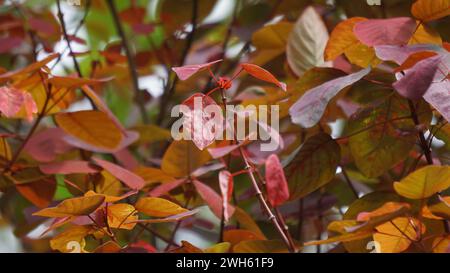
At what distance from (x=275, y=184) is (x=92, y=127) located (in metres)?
0.37

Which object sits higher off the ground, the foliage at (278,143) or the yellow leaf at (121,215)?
the foliage at (278,143)

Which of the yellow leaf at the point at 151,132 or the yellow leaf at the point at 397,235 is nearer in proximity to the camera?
the yellow leaf at the point at 397,235

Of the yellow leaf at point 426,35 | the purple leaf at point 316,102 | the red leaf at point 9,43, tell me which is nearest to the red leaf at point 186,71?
the purple leaf at point 316,102

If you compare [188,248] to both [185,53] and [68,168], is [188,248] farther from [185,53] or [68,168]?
[185,53]

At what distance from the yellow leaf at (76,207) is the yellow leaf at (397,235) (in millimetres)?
290

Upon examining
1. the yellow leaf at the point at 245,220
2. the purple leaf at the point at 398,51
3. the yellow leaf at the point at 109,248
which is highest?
the purple leaf at the point at 398,51

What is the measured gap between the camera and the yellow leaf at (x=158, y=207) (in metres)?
0.76

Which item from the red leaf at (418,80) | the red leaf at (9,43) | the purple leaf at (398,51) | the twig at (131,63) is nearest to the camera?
the red leaf at (418,80)

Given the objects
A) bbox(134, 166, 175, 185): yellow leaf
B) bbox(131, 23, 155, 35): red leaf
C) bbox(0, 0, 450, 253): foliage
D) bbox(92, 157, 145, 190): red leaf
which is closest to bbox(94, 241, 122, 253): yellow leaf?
bbox(0, 0, 450, 253): foliage

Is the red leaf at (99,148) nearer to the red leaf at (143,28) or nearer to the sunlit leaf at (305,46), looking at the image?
the sunlit leaf at (305,46)

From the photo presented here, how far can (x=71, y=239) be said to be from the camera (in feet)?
2.70

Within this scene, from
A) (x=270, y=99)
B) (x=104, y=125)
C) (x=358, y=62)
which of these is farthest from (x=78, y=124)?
(x=358, y=62)

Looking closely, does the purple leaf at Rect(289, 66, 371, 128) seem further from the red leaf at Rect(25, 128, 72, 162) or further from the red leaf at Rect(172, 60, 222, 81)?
the red leaf at Rect(25, 128, 72, 162)
